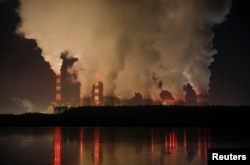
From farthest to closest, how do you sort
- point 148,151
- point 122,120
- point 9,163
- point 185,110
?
point 122,120
point 185,110
point 148,151
point 9,163

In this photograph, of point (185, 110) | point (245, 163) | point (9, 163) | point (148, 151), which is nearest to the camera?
point (245, 163)

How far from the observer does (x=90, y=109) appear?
402 ft

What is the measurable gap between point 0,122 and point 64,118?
55.2 feet

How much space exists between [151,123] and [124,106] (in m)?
8.26

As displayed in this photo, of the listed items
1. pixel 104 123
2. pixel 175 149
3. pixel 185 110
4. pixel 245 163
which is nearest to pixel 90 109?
pixel 104 123

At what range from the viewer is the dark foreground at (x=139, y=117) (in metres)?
117

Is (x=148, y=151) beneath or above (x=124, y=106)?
beneath

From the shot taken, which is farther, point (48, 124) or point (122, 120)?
point (122, 120)

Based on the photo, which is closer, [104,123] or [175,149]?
[175,149]

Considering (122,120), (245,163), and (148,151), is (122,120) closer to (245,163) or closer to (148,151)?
(148,151)

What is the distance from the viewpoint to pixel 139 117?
4847 inches

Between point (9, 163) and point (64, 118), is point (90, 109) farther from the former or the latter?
point (9, 163)

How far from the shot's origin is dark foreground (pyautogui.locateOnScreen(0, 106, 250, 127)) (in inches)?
4616

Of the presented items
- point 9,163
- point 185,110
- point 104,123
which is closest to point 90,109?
point 104,123
